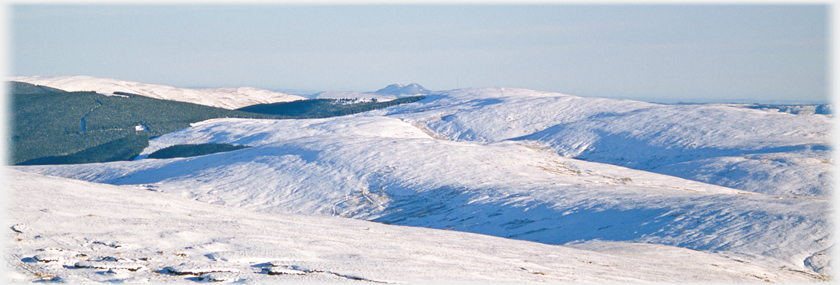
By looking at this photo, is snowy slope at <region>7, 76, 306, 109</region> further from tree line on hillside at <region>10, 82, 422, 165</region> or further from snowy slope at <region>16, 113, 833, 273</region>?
snowy slope at <region>16, 113, 833, 273</region>

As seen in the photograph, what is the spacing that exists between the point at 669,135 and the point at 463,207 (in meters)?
34.8

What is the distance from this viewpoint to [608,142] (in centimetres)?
5691

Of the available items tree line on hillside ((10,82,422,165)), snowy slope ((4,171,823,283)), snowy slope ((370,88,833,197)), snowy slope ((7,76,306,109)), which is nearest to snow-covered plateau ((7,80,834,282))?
snowy slope ((4,171,823,283))

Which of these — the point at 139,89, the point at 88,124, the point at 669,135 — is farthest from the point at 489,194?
the point at 139,89

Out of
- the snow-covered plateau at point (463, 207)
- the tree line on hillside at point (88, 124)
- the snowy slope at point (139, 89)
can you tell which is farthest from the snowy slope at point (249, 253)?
the snowy slope at point (139, 89)

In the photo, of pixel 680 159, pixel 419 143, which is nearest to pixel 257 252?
pixel 419 143

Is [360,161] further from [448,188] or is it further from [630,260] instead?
[630,260]

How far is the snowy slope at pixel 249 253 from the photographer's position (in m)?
10.8

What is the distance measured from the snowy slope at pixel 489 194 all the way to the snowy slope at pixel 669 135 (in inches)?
240

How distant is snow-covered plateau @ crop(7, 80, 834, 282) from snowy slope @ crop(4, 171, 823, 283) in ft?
0.20

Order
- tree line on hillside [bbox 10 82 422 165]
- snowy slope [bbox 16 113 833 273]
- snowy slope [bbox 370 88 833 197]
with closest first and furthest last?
snowy slope [bbox 16 113 833 273]
snowy slope [bbox 370 88 833 197]
tree line on hillside [bbox 10 82 422 165]

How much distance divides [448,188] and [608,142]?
96.4 feet

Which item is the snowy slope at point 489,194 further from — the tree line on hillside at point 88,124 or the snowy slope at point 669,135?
the tree line on hillside at point 88,124

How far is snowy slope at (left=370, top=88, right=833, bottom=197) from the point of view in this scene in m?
41.3
